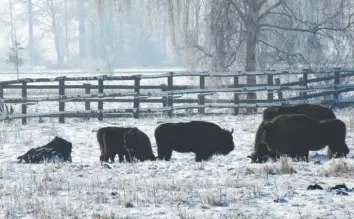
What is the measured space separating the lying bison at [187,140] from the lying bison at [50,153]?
1696 millimetres

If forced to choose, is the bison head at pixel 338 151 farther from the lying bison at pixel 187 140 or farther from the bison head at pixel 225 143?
the lying bison at pixel 187 140

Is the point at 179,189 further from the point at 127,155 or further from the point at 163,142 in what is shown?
the point at 127,155

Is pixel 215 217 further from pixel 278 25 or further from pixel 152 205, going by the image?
pixel 278 25

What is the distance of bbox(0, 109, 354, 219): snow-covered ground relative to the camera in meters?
6.66

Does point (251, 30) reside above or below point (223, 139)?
above

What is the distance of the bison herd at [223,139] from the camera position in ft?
34.5

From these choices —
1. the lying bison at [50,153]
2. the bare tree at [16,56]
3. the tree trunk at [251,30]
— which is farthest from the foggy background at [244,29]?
the bare tree at [16,56]

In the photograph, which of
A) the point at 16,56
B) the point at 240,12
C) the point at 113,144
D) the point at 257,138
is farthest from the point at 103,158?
the point at 16,56

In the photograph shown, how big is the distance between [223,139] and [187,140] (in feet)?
2.22

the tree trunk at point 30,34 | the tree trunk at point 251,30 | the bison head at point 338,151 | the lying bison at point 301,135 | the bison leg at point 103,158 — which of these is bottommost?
the bison leg at point 103,158

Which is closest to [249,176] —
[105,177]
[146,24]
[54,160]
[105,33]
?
[105,177]

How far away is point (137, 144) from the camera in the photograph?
1140 cm

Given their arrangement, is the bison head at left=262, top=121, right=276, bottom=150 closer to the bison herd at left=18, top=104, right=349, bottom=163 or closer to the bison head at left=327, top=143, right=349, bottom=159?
the bison herd at left=18, top=104, right=349, bottom=163

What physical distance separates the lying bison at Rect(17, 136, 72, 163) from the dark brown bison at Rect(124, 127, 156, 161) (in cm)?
119
